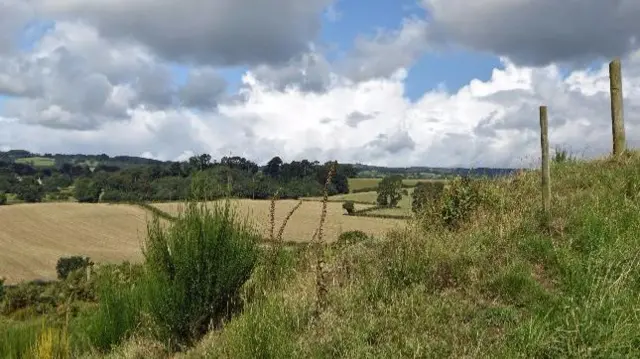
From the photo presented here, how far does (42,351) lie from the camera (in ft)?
27.1

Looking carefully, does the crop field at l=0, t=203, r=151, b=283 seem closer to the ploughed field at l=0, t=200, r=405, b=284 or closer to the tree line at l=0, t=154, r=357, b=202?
the ploughed field at l=0, t=200, r=405, b=284

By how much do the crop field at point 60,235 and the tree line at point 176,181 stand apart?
3303mm

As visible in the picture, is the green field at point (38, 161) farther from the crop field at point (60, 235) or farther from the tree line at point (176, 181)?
the crop field at point (60, 235)

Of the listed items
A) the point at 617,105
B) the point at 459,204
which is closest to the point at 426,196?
the point at 459,204

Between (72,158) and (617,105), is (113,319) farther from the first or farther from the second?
(72,158)

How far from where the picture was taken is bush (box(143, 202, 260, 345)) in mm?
8312

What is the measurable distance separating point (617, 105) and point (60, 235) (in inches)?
2305

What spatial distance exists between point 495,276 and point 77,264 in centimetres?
4888

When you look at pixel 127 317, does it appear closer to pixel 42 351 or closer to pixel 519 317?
pixel 42 351

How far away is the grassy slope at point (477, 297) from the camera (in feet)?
18.0

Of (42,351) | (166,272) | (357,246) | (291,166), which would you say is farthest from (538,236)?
(291,166)

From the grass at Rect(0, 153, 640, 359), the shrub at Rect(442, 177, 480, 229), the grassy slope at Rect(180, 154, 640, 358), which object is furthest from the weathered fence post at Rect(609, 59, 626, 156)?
the shrub at Rect(442, 177, 480, 229)

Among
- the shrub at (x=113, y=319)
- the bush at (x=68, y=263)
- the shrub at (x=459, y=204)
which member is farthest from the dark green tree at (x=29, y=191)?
the shrub at (x=459, y=204)

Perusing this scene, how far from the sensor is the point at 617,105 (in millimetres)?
14273
